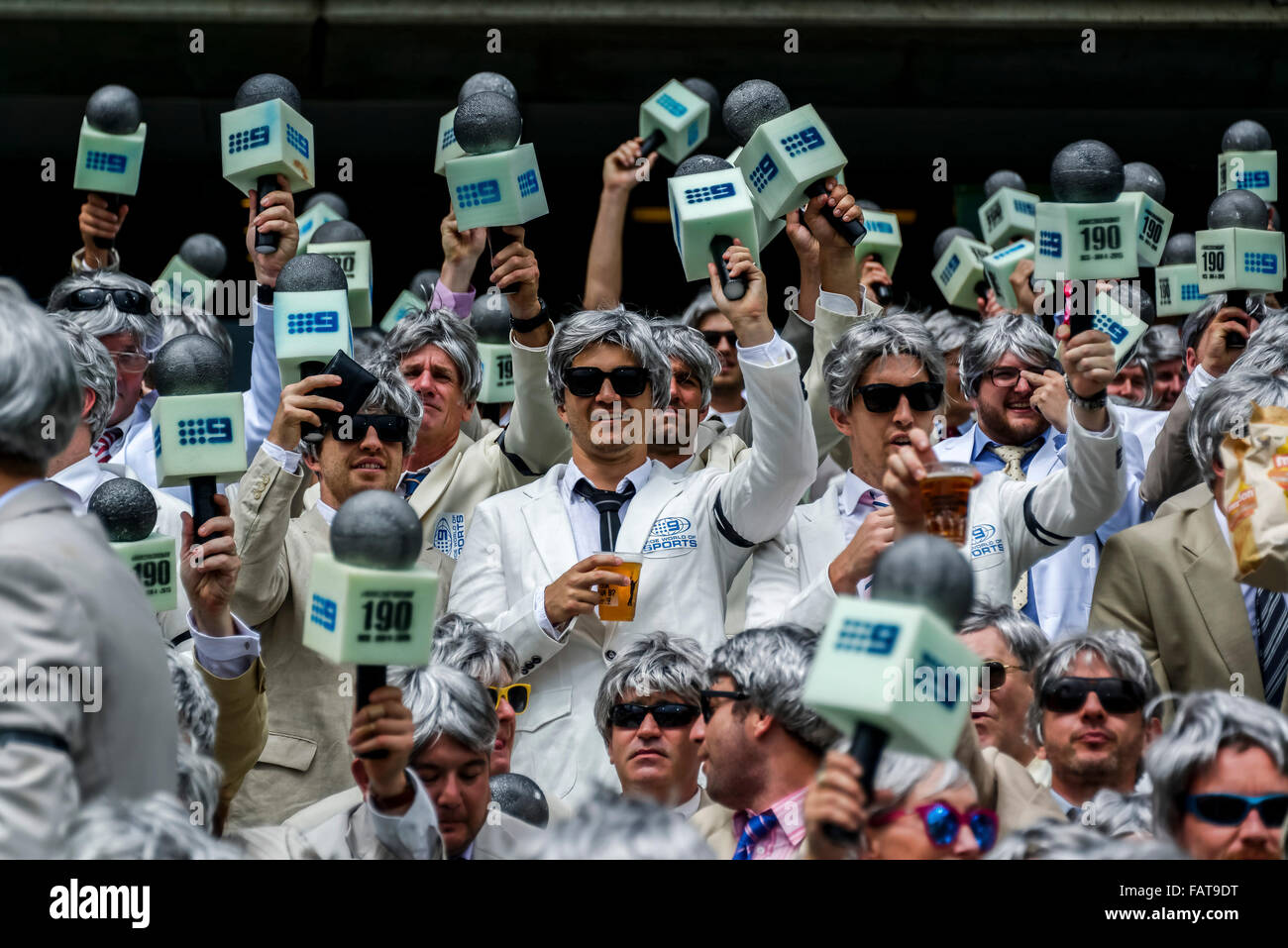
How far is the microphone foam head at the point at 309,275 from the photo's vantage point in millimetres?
4305

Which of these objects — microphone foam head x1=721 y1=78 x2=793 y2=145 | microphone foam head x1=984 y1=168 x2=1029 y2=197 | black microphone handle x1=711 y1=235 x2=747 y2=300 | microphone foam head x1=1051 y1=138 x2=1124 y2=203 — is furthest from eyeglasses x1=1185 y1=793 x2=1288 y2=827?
microphone foam head x1=984 y1=168 x2=1029 y2=197

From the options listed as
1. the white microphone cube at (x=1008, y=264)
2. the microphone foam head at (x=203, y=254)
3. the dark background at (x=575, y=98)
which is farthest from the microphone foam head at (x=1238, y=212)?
the dark background at (x=575, y=98)

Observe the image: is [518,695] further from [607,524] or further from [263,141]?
[263,141]

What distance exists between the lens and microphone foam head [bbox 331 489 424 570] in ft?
9.18

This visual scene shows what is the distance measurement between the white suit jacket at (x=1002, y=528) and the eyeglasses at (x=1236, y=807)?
1397 millimetres

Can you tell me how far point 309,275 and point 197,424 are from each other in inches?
22.6

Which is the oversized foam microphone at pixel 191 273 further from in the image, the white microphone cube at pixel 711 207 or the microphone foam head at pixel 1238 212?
the microphone foam head at pixel 1238 212

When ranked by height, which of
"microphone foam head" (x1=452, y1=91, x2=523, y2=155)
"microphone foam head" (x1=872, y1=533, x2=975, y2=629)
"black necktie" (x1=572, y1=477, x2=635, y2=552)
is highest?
"microphone foam head" (x1=452, y1=91, x2=523, y2=155)

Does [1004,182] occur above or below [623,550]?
above

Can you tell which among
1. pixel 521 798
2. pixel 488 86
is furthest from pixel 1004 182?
pixel 521 798

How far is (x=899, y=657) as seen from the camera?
220 cm

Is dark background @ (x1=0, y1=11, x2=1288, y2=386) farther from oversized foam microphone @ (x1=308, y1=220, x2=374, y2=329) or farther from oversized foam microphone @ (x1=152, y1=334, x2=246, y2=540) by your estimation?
oversized foam microphone @ (x1=152, y1=334, x2=246, y2=540)

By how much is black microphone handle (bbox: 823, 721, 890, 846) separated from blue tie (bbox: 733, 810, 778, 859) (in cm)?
121

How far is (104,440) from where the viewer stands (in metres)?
5.46
